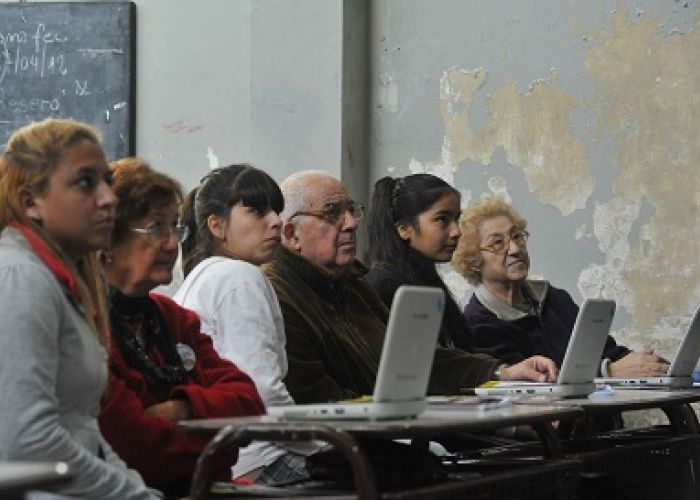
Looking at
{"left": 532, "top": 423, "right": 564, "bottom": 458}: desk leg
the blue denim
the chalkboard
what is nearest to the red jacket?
the blue denim

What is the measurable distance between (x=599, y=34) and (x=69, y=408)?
460cm

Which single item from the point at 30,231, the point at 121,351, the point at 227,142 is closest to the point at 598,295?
the point at 227,142

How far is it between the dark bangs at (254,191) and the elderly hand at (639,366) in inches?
77.2

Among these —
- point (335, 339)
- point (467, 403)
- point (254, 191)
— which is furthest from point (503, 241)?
point (467, 403)

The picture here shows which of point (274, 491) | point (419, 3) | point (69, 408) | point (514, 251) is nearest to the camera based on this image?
point (69, 408)

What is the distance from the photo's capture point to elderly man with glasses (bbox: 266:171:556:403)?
4355mm

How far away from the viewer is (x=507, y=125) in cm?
698

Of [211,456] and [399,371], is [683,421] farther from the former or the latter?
[211,456]

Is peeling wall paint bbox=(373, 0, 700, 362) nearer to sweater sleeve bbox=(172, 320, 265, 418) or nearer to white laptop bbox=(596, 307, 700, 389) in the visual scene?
white laptop bbox=(596, 307, 700, 389)

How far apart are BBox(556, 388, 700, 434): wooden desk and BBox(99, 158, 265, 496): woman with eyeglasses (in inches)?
36.7

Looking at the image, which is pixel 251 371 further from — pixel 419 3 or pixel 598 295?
pixel 419 3

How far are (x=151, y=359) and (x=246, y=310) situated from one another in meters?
0.63

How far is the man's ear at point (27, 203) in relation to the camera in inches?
110

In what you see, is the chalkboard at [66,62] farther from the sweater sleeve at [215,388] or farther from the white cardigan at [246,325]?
the sweater sleeve at [215,388]
